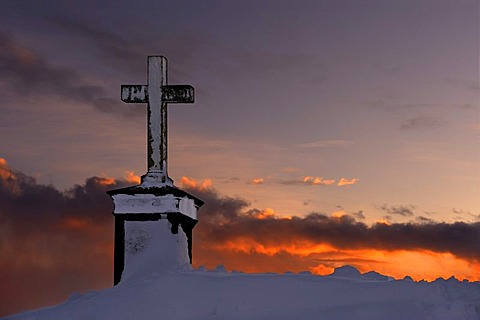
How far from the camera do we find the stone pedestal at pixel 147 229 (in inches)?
482

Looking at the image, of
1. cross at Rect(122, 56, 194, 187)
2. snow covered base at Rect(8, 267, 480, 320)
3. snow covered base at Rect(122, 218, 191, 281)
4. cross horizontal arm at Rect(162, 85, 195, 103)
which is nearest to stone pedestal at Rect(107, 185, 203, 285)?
snow covered base at Rect(122, 218, 191, 281)

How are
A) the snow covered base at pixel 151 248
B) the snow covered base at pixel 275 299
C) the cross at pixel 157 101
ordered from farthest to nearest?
the cross at pixel 157 101 → the snow covered base at pixel 151 248 → the snow covered base at pixel 275 299

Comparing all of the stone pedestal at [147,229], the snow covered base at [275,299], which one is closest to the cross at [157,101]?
the stone pedestal at [147,229]

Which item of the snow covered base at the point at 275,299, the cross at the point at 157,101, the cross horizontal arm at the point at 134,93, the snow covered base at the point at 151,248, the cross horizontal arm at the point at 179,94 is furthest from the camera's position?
the cross horizontal arm at the point at 134,93

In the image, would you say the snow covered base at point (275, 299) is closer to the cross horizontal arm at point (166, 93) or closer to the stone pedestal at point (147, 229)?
the stone pedestal at point (147, 229)

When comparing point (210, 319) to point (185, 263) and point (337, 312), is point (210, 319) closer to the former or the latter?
point (337, 312)

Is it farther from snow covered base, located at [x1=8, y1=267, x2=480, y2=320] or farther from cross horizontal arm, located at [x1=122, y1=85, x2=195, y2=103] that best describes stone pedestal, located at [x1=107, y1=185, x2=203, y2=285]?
cross horizontal arm, located at [x1=122, y1=85, x2=195, y2=103]

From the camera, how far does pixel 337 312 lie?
8891 millimetres

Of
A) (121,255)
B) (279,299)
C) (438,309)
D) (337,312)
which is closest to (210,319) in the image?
(279,299)

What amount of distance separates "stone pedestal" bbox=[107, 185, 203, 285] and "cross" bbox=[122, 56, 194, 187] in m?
0.29

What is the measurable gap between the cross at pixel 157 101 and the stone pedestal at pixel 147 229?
285mm

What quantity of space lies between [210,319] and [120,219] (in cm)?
360

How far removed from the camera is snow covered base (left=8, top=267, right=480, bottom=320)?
28.9ft

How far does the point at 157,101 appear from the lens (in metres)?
13.1
